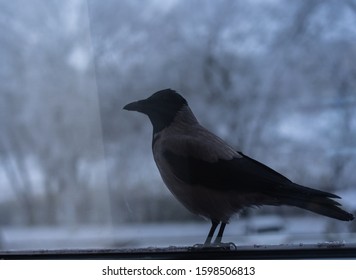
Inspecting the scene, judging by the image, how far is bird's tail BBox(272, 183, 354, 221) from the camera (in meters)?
1.62

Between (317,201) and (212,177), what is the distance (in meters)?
0.37

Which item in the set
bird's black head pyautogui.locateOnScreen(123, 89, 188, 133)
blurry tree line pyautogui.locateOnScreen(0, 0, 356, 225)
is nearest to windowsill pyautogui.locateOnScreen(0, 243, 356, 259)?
blurry tree line pyautogui.locateOnScreen(0, 0, 356, 225)

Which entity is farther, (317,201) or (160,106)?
(160,106)

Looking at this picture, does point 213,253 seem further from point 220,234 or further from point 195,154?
point 195,154

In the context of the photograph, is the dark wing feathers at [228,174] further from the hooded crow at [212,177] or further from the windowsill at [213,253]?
the windowsill at [213,253]

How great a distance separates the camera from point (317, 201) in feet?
5.32

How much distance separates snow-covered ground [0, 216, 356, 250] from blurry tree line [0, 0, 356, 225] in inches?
1.6

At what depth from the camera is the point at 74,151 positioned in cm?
182

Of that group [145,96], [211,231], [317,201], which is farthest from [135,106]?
[317,201]

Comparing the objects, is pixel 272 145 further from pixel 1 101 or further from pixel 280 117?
pixel 1 101

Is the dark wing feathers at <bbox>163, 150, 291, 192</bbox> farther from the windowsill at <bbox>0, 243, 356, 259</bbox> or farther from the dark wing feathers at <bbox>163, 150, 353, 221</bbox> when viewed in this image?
the windowsill at <bbox>0, 243, 356, 259</bbox>

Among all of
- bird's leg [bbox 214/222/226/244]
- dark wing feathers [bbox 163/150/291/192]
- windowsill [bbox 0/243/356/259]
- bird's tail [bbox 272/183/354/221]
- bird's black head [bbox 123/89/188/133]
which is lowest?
windowsill [bbox 0/243/356/259]

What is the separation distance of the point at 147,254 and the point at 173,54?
0.72 meters

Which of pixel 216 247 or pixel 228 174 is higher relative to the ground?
pixel 228 174
